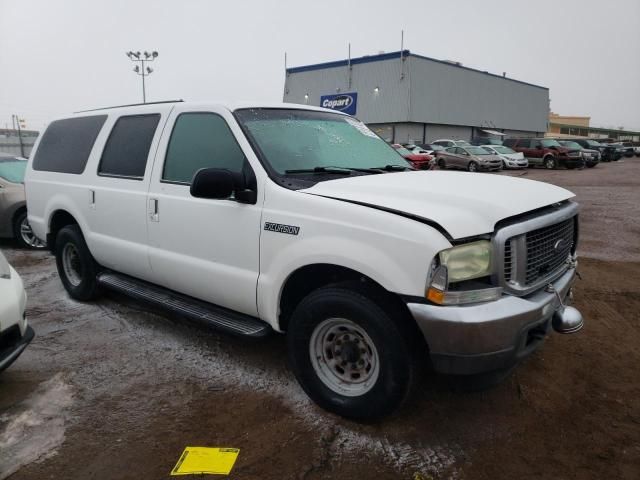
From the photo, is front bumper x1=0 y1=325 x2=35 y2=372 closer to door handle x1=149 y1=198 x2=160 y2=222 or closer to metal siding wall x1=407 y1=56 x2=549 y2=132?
door handle x1=149 y1=198 x2=160 y2=222

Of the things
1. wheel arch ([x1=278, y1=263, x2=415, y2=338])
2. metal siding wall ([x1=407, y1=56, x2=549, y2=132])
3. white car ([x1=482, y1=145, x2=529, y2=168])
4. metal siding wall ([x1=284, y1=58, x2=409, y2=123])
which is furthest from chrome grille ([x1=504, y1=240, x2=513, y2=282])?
metal siding wall ([x1=407, y1=56, x2=549, y2=132])

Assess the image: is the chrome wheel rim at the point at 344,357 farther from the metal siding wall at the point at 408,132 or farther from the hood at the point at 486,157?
the metal siding wall at the point at 408,132

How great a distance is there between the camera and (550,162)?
2725 centimetres

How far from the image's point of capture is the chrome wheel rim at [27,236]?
25.7ft

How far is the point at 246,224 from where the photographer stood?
3277mm

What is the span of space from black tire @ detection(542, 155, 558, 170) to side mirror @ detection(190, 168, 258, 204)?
27.6 meters

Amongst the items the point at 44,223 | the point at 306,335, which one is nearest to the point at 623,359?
the point at 306,335

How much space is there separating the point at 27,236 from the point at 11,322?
17.9 ft

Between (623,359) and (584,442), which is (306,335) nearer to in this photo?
(584,442)

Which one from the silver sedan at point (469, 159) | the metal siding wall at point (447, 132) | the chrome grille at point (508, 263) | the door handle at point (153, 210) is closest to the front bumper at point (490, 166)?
the silver sedan at point (469, 159)

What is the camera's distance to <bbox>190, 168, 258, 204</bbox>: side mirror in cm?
305

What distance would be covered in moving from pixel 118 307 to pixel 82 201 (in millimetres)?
1150

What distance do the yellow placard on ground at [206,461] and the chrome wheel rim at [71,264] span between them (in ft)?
10.3

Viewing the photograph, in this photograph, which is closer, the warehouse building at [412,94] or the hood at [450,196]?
the hood at [450,196]
